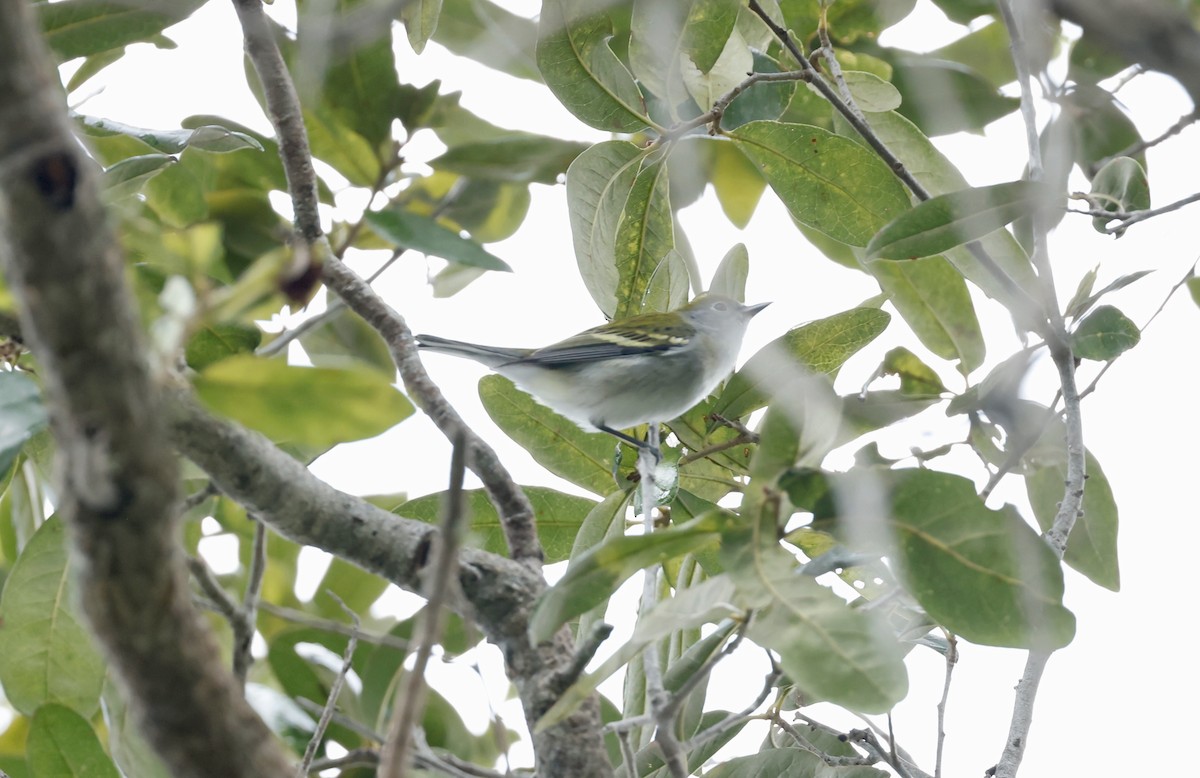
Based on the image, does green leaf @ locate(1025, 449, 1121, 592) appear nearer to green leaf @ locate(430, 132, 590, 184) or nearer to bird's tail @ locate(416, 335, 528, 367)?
green leaf @ locate(430, 132, 590, 184)

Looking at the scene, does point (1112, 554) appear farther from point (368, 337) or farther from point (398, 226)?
point (368, 337)

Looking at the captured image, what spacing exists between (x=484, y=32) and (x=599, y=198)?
657 mm

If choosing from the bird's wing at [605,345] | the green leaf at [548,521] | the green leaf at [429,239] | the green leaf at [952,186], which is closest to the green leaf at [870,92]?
the green leaf at [952,186]

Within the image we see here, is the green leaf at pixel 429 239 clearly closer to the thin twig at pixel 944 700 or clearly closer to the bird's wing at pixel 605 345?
the thin twig at pixel 944 700

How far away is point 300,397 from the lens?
90 cm

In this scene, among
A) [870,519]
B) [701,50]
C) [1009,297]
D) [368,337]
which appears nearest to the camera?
[870,519]

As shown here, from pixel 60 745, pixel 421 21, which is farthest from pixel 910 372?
pixel 60 745

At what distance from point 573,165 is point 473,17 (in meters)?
0.66

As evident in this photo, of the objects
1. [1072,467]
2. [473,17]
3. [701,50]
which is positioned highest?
[473,17]

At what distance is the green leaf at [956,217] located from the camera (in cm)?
160

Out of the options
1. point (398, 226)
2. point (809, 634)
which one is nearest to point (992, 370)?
point (809, 634)

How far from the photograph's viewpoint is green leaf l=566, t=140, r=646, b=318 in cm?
214

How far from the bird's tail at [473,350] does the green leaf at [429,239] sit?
204 cm

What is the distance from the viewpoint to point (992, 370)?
197 cm
